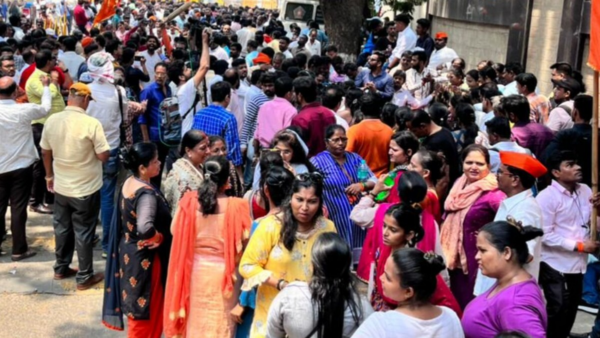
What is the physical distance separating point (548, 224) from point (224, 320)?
2.28 metres

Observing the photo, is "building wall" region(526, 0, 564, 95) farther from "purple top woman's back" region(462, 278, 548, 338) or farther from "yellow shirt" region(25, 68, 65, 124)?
"purple top woman's back" region(462, 278, 548, 338)

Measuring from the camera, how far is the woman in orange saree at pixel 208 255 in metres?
4.45

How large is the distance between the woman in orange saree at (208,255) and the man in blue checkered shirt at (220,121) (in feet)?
7.66

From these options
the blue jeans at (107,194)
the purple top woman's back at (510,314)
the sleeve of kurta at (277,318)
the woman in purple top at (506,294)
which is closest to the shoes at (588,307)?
the woman in purple top at (506,294)

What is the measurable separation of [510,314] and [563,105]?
453cm

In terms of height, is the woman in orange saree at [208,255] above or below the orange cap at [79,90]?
below

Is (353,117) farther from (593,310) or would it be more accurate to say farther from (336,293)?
(336,293)

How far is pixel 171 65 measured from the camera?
925 centimetres

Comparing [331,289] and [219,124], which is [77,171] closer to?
[219,124]

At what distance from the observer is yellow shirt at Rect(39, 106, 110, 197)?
629 centimetres

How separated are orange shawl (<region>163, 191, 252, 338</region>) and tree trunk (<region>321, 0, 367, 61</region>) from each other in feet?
40.1

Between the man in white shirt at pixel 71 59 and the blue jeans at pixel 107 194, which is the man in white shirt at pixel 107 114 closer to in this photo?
the blue jeans at pixel 107 194

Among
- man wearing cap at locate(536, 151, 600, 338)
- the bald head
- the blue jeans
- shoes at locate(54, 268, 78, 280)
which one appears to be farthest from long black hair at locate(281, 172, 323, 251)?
the bald head

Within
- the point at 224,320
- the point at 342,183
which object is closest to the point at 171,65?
the point at 342,183
